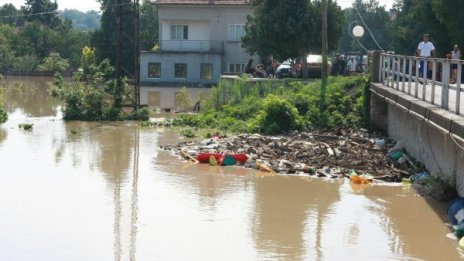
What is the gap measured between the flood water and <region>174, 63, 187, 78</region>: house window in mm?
38392

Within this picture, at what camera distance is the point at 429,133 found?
20125 mm

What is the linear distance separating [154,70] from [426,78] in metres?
46.5

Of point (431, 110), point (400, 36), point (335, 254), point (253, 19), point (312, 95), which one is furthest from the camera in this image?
point (400, 36)

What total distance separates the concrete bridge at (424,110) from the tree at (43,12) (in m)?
82.3

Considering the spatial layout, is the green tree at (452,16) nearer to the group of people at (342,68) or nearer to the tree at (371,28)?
the group of people at (342,68)

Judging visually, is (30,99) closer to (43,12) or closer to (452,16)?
(452,16)

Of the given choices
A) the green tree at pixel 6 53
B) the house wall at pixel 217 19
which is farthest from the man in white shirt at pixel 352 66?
the green tree at pixel 6 53

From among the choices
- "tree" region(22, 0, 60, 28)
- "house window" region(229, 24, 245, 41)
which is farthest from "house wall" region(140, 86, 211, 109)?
"tree" region(22, 0, 60, 28)

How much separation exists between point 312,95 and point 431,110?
14774 millimetres

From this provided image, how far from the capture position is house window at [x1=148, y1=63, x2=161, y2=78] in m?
64.9

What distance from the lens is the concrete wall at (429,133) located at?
1625cm

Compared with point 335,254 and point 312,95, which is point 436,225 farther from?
point 312,95

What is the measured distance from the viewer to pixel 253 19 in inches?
1850

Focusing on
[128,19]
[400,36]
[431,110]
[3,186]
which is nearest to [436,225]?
[431,110]
